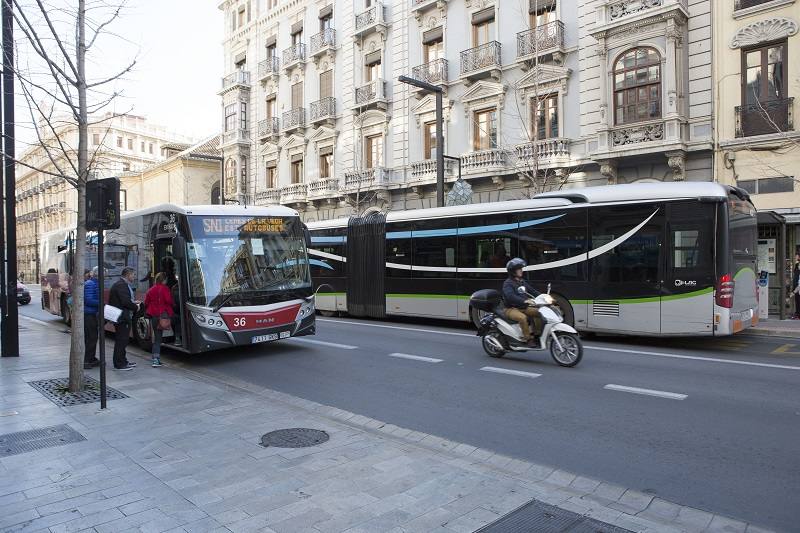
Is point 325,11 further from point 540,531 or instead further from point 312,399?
point 540,531

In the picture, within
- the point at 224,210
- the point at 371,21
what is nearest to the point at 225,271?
the point at 224,210

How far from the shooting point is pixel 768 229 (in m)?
17.2

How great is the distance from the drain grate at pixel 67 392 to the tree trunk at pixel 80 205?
0.17 metres

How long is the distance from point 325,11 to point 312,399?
30.7m

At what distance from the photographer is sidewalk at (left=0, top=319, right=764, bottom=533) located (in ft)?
12.9

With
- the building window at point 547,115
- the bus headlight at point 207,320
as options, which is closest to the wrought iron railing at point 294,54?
the building window at point 547,115

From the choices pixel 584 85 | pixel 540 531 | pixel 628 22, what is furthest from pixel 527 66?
pixel 540 531

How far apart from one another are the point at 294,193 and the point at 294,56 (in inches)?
321

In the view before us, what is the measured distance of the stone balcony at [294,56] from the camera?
34.8 m

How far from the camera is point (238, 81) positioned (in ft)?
130

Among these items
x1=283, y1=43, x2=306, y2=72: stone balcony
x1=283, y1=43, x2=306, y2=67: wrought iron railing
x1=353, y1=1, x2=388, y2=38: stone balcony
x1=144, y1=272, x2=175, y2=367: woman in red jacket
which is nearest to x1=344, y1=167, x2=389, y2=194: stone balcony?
x1=353, y1=1, x2=388, y2=38: stone balcony

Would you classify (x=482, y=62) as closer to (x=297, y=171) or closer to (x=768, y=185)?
(x=768, y=185)

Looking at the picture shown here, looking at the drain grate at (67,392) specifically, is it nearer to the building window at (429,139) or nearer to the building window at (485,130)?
the building window at (485,130)

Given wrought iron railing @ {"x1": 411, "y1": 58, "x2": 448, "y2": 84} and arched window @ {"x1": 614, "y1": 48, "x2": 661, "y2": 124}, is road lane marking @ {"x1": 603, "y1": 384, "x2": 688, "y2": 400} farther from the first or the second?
wrought iron railing @ {"x1": 411, "y1": 58, "x2": 448, "y2": 84}
